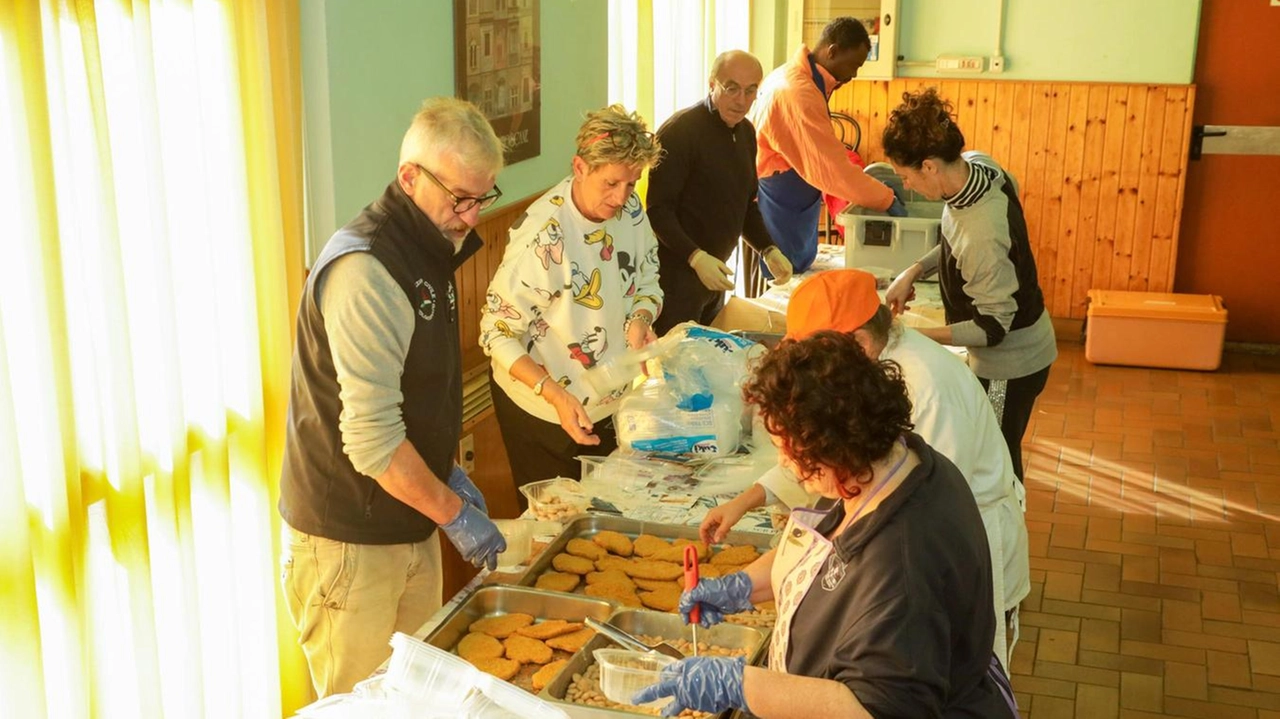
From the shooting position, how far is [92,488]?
2.31m

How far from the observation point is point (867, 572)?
162cm

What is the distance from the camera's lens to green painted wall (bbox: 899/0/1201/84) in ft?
21.2

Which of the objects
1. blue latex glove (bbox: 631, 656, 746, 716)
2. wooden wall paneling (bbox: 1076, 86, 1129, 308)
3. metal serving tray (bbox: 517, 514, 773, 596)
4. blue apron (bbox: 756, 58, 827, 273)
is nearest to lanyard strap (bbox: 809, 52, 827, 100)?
blue apron (bbox: 756, 58, 827, 273)

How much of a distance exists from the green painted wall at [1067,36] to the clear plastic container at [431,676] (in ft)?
18.9

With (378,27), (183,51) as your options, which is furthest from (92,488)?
(378,27)

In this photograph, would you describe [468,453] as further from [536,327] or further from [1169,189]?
[1169,189]

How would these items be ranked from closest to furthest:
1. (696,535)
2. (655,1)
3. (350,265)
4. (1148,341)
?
(350,265) < (696,535) < (655,1) < (1148,341)

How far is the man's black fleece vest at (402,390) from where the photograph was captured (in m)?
2.18

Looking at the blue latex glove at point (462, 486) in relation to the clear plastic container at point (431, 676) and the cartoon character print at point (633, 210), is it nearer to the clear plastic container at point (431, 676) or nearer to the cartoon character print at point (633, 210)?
the clear plastic container at point (431, 676)

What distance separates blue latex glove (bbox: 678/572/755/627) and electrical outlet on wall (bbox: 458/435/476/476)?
64.4 inches

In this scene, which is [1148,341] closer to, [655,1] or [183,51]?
[655,1]

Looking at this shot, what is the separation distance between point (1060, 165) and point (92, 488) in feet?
18.6

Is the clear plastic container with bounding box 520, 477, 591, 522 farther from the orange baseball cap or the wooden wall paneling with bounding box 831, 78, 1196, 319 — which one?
the wooden wall paneling with bounding box 831, 78, 1196, 319

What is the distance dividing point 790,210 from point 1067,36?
2496mm
